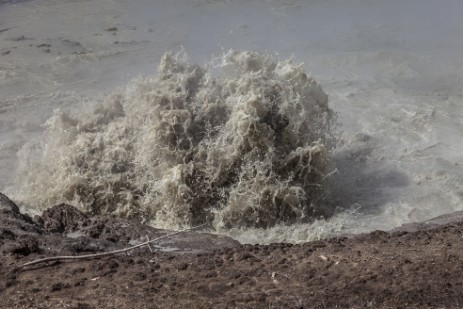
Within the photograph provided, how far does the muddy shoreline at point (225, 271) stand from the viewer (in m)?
3.43

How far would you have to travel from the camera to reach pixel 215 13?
1616 centimetres

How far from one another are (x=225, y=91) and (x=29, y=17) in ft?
30.5

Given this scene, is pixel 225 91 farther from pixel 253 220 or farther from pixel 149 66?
pixel 149 66

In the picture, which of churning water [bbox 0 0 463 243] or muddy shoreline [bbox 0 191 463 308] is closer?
muddy shoreline [bbox 0 191 463 308]

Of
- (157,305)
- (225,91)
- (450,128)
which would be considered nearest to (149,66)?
(225,91)

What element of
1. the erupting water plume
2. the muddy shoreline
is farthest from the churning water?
the muddy shoreline

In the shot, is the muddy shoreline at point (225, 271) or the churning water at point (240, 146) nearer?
the muddy shoreline at point (225, 271)

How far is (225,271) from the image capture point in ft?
12.5

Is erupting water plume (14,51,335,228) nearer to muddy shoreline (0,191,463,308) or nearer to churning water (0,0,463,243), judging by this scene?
churning water (0,0,463,243)

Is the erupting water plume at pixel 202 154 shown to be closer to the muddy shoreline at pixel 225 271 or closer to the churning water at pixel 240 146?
the churning water at pixel 240 146

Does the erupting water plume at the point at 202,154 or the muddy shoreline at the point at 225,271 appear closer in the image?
the muddy shoreline at the point at 225,271

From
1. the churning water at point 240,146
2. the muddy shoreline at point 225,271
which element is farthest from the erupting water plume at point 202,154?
the muddy shoreline at point 225,271

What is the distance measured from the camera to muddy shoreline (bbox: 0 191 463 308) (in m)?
3.43

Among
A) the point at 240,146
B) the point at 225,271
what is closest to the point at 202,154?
the point at 240,146
